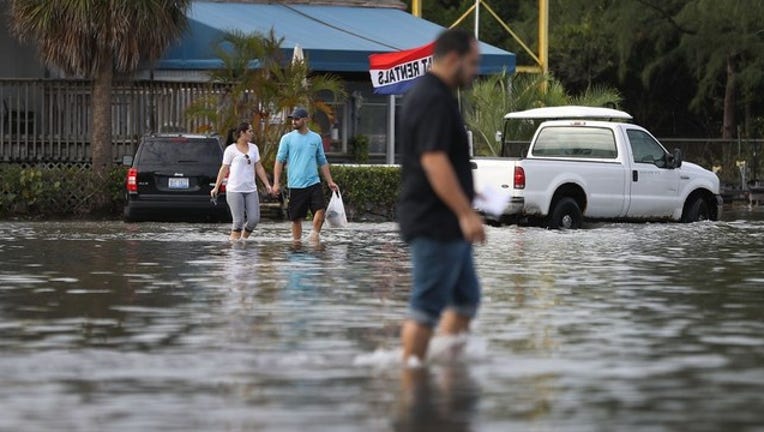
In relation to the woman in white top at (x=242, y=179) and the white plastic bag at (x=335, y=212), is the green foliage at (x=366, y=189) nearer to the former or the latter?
the white plastic bag at (x=335, y=212)

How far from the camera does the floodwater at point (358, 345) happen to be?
29.9 feet

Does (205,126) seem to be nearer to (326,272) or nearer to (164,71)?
(164,71)

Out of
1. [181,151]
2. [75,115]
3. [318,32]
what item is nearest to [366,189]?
[181,151]

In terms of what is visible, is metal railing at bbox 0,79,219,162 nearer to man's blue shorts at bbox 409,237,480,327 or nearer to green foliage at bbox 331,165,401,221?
green foliage at bbox 331,165,401,221

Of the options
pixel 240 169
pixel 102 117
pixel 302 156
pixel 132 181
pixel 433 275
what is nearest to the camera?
pixel 433 275

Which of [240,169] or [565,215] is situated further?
[565,215]

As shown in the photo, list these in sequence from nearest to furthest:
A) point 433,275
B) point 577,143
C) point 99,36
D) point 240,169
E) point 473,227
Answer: point 473,227
point 433,275
point 240,169
point 577,143
point 99,36

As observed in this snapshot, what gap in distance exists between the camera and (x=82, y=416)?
902 cm

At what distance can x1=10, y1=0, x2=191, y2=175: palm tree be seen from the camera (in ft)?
108

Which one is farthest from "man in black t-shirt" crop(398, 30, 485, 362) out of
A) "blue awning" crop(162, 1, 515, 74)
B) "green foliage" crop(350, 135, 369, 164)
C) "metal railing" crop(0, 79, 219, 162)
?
"green foliage" crop(350, 135, 369, 164)

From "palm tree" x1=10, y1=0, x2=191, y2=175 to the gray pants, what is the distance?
10101mm

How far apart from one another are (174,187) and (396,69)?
22.8 ft

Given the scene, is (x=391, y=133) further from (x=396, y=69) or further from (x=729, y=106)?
(x=729, y=106)

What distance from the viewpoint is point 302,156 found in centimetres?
2331
